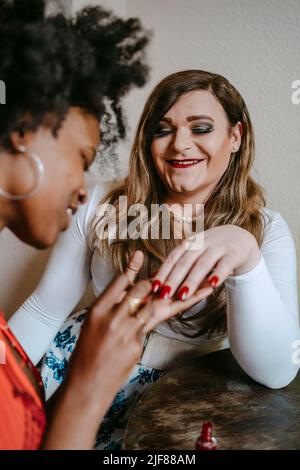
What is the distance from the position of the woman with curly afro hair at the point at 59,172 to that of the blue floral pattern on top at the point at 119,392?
0.41 metres

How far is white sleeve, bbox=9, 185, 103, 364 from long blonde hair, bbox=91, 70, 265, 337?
0.05 metres

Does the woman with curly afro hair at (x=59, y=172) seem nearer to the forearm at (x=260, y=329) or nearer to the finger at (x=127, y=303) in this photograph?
the finger at (x=127, y=303)

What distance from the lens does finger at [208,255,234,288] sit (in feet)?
2.57

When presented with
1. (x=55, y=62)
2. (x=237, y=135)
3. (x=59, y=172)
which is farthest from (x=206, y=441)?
(x=237, y=135)

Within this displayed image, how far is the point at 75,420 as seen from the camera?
→ 0.57m

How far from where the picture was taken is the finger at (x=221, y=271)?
0.78 meters

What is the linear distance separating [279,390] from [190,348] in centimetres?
28

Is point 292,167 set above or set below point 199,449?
above

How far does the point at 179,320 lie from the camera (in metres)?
1.11

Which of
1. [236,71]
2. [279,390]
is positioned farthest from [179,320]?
[236,71]

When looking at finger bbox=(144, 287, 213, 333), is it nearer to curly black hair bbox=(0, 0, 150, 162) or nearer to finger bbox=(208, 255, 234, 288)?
finger bbox=(208, 255, 234, 288)

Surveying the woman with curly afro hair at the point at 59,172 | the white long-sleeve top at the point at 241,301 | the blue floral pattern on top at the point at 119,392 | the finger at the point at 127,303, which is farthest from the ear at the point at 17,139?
the blue floral pattern on top at the point at 119,392

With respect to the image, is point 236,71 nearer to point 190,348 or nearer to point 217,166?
point 217,166

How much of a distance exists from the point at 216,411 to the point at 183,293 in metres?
0.24
